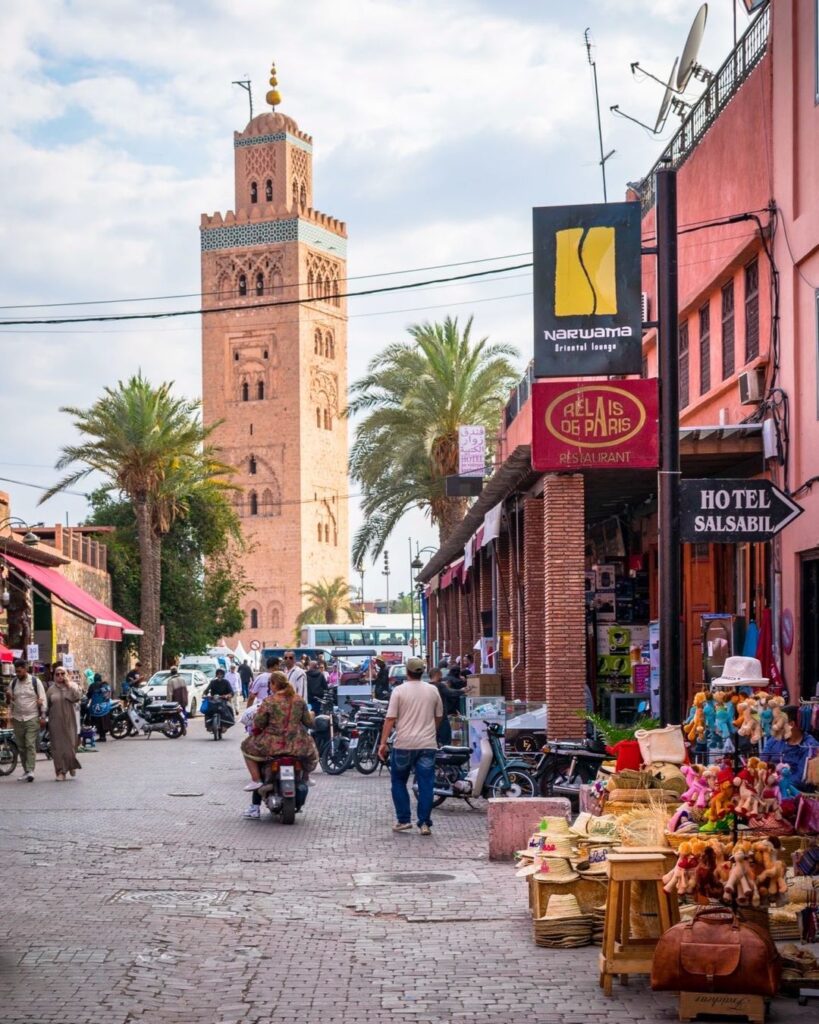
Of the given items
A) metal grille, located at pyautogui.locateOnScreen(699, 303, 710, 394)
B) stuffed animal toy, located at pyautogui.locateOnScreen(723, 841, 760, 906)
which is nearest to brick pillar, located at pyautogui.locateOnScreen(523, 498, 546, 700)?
metal grille, located at pyautogui.locateOnScreen(699, 303, 710, 394)

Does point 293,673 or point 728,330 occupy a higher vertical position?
point 728,330

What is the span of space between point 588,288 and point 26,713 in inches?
447

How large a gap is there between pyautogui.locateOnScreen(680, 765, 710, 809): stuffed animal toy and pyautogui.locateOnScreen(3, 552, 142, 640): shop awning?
28.8 meters

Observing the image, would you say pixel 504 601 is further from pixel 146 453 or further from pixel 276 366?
pixel 276 366

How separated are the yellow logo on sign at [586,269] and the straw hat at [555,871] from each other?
681cm

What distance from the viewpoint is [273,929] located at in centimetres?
1006

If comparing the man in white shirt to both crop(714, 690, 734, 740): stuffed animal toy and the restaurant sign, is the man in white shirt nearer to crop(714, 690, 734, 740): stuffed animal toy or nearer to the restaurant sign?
the restaurant sign

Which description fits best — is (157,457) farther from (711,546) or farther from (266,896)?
(266,896)

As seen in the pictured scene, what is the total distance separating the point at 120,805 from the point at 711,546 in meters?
8.06

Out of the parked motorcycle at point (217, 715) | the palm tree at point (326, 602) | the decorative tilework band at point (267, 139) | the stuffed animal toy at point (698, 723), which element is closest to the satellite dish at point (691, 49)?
the stuffed animal toy at point (698, 723)

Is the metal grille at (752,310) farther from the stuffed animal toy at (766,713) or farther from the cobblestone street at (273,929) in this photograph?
the stuffed animal toy at (766,713)

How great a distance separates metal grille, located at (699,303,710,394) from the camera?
845 inches

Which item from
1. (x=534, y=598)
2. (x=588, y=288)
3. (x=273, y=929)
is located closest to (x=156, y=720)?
(x=534, y=598)

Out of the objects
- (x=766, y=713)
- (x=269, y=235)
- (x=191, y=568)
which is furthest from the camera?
(x=269, y=235)
